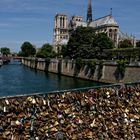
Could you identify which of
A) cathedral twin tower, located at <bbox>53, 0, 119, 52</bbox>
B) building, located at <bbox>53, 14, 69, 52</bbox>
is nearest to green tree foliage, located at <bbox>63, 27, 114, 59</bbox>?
cathedral twin tower, located at <bbox>53, 0, 119, 52</bbox>

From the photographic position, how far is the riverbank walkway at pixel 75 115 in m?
7.42

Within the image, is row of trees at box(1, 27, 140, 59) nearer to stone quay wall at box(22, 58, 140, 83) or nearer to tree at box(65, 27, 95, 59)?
tree at box(65, 27, 95, 59)

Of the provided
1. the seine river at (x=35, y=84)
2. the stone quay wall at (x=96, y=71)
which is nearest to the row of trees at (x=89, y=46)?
the stone quay wall at (x=96, y=71)

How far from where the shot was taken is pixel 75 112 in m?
8.40

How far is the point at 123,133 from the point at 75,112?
1.61 meters

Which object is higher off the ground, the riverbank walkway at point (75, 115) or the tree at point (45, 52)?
the tree at point (45, 52)

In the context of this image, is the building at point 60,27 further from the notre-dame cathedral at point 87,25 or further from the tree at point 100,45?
the tree at point 100,45

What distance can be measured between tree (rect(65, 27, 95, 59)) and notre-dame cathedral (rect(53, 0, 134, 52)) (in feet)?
148

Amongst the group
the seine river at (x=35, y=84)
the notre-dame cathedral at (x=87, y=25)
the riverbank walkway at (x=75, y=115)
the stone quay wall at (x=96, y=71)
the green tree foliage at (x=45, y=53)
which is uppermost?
the notre-dame cathedral at (x=87, y=25)

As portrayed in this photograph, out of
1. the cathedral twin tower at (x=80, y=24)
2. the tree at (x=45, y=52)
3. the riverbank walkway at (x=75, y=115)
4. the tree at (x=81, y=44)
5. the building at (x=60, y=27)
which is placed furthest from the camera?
the building at (x=60, y=27)

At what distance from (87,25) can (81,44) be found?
7428cm

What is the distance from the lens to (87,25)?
482ft

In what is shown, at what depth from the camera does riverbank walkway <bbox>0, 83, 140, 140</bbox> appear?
7.42 meters

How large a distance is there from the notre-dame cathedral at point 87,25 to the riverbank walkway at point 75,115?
367 feet
